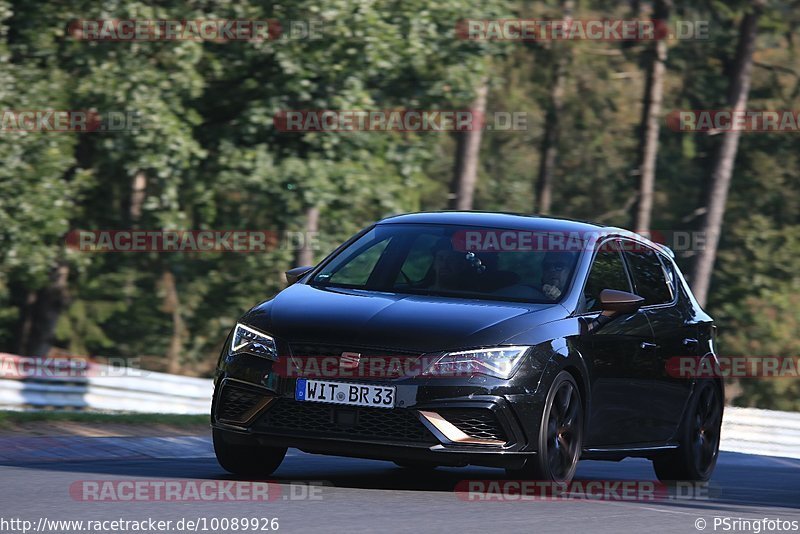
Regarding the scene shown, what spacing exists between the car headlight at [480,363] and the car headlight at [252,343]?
92cm

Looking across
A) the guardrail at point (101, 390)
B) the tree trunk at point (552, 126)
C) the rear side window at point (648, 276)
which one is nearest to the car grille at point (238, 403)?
the rear side window at point (648, 276)

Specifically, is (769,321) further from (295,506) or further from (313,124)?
(295,506)

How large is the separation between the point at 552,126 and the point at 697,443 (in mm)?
33175

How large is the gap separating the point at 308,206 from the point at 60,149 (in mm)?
3765

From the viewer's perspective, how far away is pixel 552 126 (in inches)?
1746

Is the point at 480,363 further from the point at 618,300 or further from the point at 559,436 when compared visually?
the point at 618,300

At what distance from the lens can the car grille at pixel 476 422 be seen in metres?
8.71

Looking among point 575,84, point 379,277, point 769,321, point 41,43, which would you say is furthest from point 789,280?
point 379,277

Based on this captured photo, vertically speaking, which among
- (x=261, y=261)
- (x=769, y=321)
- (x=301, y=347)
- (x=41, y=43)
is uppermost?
(x=41, y=43)

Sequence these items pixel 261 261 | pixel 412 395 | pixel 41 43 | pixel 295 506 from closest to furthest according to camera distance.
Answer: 1. pixel 295 506
2. pixel 412 395
3. pixel 41 43
4. pixel 261 261

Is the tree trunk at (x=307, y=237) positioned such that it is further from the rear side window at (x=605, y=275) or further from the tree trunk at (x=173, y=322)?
the rear side window at (x=605, y=275)

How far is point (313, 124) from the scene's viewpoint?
78.4 ft

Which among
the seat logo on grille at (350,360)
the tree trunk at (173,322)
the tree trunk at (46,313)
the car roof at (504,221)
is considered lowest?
the tree trunk at (173,322)

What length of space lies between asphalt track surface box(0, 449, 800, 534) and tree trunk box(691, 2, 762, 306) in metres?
20.6
